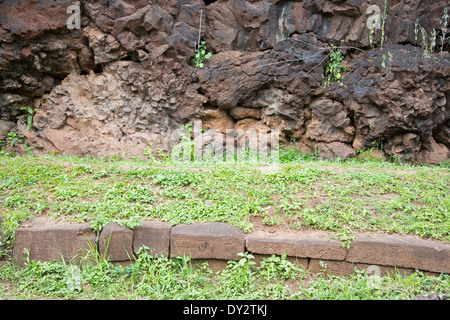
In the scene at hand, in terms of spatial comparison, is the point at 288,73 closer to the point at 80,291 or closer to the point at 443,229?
the point at 443,229

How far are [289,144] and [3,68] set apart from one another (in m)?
5.42

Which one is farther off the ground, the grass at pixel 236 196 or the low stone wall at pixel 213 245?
the grass at pixel 236 196

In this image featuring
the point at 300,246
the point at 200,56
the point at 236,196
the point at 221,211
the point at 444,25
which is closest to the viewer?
the point at 300,246

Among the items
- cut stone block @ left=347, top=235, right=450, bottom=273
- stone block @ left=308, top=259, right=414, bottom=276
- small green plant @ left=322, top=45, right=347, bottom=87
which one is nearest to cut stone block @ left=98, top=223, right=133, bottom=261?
stone block @ left=308, top=259, right=414, bottom=276

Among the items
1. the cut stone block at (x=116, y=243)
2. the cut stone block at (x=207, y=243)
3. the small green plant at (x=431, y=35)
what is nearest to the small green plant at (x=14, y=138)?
the cut stone block at (x=116, y=243)

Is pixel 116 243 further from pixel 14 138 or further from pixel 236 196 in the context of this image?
pixel 14 138

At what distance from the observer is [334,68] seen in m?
6.52

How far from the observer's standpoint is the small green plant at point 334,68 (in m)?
6.50

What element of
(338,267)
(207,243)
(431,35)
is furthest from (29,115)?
(431,35)

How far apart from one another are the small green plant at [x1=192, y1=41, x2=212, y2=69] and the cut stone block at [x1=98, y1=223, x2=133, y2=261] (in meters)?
3.96

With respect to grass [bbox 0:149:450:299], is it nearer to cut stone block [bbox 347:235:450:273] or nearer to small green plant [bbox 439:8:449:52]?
cut stone block [bbox 347:235:450:273]

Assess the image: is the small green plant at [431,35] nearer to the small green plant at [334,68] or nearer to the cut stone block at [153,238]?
the small green plant at [334,68]

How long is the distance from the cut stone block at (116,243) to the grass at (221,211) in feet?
0.32

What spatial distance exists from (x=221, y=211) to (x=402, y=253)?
6.31ft
